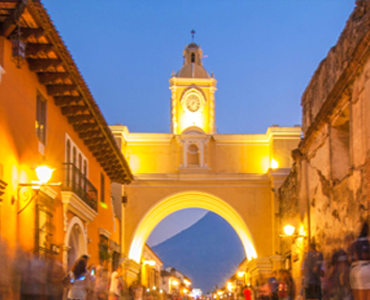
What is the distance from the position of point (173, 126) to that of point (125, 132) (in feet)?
11.7

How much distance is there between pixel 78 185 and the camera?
15086 millimetres

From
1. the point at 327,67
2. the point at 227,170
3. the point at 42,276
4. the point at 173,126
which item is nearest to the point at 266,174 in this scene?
the point at 227,170

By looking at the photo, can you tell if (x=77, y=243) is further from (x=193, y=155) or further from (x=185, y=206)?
(x=185, y=206)

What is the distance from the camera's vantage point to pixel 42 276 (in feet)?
39.0

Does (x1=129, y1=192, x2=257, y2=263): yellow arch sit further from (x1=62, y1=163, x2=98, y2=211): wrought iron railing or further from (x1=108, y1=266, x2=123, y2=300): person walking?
(x1=108, y1=266, x2=123, y2=300): person walking

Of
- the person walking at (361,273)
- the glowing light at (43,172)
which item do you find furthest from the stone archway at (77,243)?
the person walking at (361,273)

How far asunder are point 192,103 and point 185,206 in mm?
5916

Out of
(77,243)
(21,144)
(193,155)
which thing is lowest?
(77,243)

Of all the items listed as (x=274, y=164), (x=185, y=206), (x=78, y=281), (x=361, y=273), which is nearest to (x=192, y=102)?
(x=185, y=206)

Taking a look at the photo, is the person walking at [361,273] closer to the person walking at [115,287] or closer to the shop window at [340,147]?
the shop window at [340,147]

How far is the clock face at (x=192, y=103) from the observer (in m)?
34.3

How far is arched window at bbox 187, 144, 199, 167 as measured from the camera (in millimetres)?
32125

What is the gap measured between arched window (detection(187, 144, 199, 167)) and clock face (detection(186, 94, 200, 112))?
2.95 meters

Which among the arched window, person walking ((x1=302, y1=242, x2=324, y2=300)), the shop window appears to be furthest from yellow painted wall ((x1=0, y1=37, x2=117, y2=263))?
the arched window
